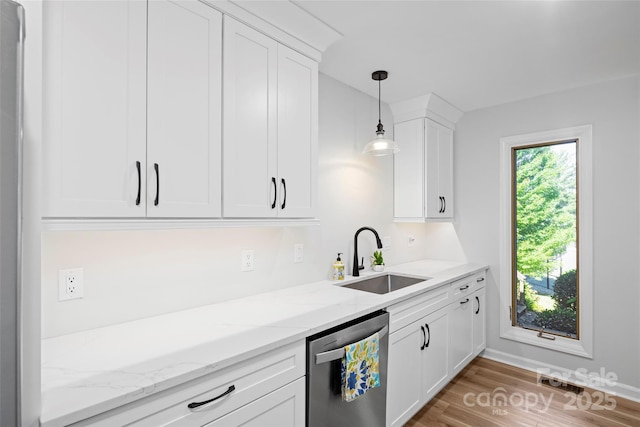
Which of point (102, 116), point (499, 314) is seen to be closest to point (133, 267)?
point (102, 116)

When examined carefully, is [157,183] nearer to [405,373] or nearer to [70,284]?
[70,284]

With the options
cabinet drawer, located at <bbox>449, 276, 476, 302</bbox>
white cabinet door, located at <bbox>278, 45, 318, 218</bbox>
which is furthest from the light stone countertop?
cabinet drawer, located at <bbox>449, 276, 476, 302</bbox>

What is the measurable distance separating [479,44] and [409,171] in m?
1.24

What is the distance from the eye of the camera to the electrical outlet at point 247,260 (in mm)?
1946

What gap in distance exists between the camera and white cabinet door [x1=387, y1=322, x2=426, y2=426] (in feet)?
6.47

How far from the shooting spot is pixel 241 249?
194cm

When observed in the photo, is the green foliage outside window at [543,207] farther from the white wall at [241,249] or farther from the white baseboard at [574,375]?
the white baseboard at [574,375]

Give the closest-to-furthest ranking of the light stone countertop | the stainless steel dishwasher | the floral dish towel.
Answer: the light stone countertop → the stainless steel dishwasher → the floral dish towel

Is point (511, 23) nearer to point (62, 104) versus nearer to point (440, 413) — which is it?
point (62, 104)

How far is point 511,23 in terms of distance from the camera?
1847 mm

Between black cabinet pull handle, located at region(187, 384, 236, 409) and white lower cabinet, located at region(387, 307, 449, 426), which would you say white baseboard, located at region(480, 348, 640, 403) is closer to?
white lower cabinet, located at region(387, 307, 449, 426)

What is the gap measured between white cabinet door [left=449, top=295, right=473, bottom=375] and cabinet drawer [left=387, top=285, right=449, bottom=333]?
0.23 m

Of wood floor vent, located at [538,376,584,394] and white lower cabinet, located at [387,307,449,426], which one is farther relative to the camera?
wood floor vent, located at [538,376,584,394]

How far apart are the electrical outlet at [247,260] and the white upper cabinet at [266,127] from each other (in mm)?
369
